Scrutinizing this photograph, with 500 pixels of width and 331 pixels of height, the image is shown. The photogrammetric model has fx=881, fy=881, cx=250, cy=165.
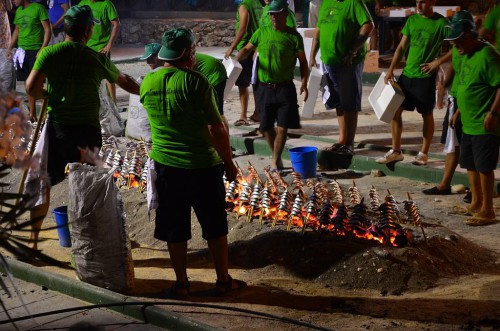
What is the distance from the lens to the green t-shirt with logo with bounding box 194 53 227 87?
10.8m

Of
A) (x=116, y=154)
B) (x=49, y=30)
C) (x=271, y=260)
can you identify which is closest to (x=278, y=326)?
→ (x=271, y=260)

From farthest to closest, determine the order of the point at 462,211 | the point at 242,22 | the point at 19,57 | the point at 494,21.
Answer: the point at 19,57, the point at 242,22, the point at 494,21, the point at 462,211

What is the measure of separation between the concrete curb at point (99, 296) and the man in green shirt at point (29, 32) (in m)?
7.46

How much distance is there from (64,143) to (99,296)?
1631 mm

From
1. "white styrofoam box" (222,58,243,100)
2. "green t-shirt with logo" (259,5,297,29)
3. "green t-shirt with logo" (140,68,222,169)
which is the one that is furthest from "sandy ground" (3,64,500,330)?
"white styrofoam box" (222,58,243,100)

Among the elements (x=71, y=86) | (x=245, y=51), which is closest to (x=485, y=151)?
(x=71, y=86)

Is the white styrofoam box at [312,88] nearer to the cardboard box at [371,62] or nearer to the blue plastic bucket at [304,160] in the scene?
the blue plastic bucket at [304,160]

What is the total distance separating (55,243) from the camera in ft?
30.6

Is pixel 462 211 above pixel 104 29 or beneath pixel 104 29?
beneath

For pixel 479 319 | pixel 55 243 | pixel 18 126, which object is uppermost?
pixel 18 126

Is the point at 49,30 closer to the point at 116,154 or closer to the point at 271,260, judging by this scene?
the point at 116,154

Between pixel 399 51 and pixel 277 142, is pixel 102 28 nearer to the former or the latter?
pixel 277 142

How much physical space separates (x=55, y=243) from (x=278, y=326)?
3.74 m

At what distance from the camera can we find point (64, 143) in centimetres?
808
